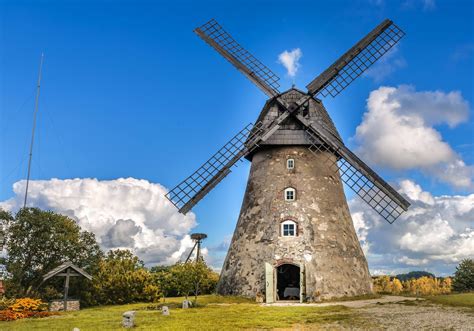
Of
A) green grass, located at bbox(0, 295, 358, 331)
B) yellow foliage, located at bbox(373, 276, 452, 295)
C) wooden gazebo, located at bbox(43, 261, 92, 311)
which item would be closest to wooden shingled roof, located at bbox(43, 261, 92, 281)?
wooden gazebo, located at bbox(43, 261, 92, 311)

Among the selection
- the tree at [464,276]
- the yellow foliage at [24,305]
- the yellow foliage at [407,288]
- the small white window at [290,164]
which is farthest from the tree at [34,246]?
the tree at [464,276]

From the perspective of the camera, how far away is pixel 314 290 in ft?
67.9

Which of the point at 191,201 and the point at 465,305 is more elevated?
the point at 191,201

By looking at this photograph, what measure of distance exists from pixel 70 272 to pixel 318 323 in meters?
15.0

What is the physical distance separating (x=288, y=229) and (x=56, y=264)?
14360mm

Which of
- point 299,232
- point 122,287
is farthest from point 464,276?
point 122,287

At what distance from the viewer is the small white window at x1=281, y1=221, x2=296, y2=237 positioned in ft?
71.7

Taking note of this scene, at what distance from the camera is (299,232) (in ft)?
71.7

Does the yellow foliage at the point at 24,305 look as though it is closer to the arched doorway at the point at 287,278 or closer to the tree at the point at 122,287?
the tree at the point at 122,287

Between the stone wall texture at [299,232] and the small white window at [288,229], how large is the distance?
0.19m

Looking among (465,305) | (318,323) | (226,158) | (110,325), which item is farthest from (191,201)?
(465,305)

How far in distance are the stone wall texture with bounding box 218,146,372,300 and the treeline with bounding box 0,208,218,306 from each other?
11.4 ft

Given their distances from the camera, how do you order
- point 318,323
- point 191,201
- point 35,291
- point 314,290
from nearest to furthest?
point 318,323
point 314,290
point 191,201
point 35,291

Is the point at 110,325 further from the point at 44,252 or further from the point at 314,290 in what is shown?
the point at 44,252
